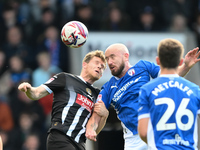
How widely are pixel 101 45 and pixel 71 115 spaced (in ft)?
14.6

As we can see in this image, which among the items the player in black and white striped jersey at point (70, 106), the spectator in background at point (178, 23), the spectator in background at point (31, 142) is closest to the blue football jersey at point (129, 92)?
the player in black and white striped jersey at point (70, 106)

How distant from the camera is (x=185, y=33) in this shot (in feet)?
38.0

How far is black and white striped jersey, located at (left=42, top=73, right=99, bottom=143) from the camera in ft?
21.3

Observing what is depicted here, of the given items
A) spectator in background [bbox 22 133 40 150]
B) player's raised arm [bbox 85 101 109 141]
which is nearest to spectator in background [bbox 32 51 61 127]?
spectator in background [bbox 22 133 40 150]

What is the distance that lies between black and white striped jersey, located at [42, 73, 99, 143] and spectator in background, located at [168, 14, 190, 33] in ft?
19.0

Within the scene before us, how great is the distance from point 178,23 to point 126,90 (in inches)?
243

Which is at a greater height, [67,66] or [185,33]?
[185,33]

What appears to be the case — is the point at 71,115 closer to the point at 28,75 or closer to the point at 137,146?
the point at 137,146

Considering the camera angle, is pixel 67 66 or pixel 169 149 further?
pixel 67 66

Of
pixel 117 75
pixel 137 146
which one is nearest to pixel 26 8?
pixel 117 75

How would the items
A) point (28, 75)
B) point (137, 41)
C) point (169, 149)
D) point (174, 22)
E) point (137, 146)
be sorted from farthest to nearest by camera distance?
point (174, 22), point (137, 41), point (28, 75), point (137, 146), point (169, 149)

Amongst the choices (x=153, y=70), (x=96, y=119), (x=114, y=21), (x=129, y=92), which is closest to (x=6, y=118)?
(x=114, y=21)

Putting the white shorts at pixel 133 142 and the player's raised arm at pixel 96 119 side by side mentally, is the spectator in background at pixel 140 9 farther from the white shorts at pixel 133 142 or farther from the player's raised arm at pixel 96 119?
the white shorts at pixel 133 142

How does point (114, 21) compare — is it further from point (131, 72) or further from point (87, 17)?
point (131, 72)
